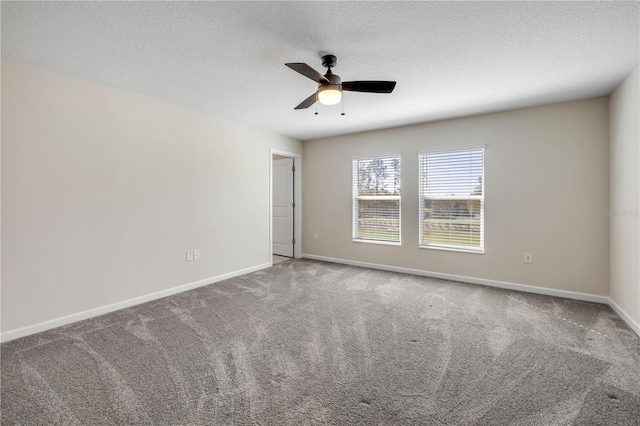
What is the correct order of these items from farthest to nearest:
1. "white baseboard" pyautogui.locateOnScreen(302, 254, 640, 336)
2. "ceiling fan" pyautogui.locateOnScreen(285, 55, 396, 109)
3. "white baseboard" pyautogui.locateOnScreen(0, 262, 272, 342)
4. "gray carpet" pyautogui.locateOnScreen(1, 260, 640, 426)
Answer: "white baseboard" pyautogui.locateOnScreen(302, 254, 640, 336)
"white baseboard" pyautogui.locateOnScreen(0, 262, 272, 342)
"ceiling fan" pyautogui.locateOnScreen(285, 55, 396, 109)
"gray carpet" pyautogui.locateOnScreen(1, 260, 640, 426)

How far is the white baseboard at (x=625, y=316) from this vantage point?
8.45 ft

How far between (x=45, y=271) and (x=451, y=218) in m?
4.84

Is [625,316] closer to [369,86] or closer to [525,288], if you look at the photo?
[525,288]

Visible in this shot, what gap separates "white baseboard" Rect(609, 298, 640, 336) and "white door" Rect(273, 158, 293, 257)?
15.6 feet

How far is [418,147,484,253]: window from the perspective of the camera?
162 inches

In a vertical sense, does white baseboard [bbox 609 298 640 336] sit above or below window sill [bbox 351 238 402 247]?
below

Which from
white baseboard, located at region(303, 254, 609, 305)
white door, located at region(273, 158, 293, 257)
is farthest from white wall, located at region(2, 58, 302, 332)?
white baseboard, located at region(303, 254, 609, 305)

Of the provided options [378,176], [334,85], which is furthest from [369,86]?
[378,176]

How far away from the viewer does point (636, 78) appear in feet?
8.46

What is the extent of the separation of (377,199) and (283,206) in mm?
2064

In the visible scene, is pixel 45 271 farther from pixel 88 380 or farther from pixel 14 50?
pixel 14 50

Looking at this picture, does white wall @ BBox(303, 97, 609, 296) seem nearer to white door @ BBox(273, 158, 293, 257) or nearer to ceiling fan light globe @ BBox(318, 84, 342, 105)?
white door @ BBox(273, 158, 293, 257)

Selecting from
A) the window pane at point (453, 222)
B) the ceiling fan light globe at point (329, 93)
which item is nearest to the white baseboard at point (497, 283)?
the window pane at point (453, 222)

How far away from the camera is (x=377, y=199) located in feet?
16.5
